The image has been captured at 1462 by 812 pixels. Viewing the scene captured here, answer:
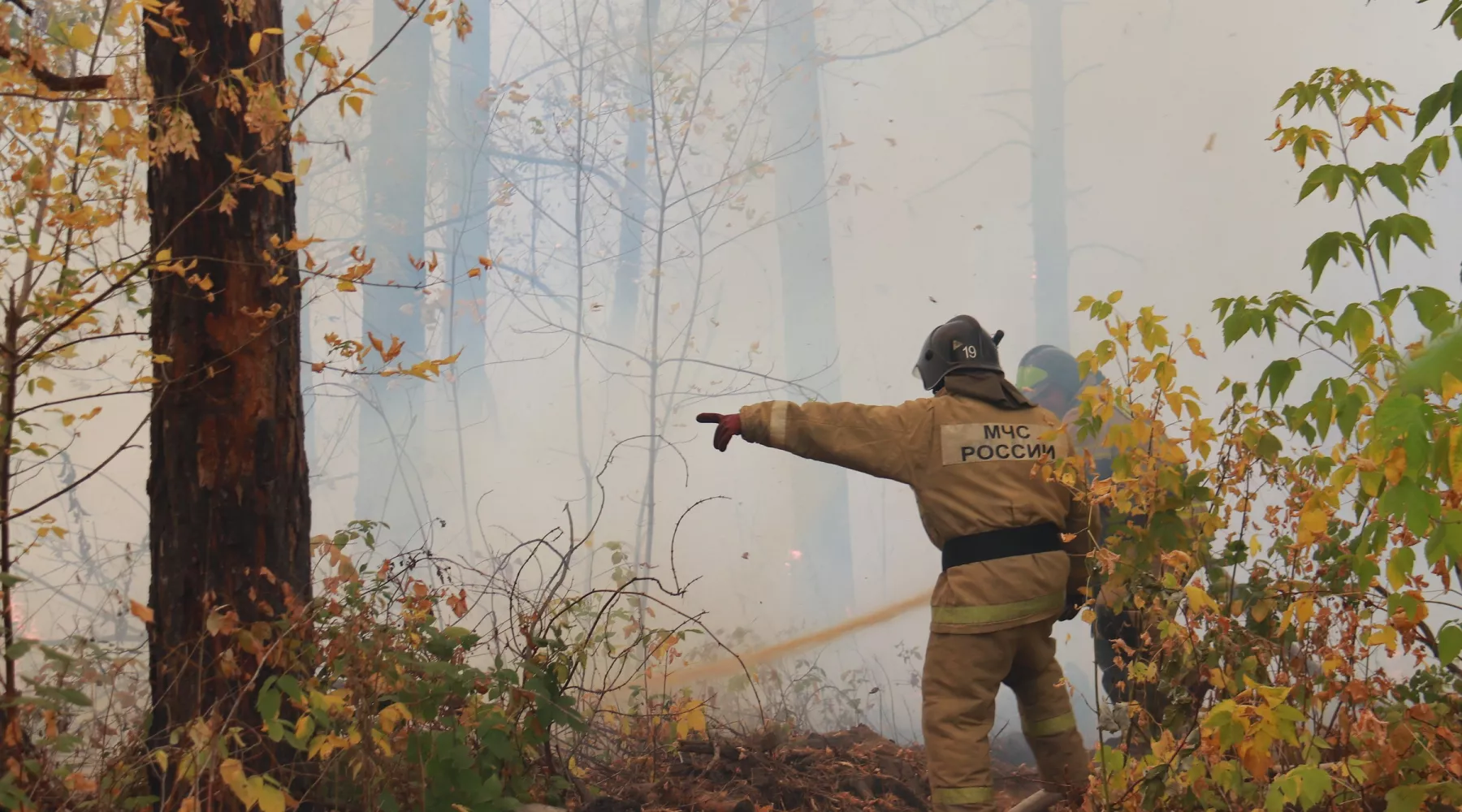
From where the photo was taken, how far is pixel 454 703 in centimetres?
263

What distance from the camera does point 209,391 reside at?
7.95 ft

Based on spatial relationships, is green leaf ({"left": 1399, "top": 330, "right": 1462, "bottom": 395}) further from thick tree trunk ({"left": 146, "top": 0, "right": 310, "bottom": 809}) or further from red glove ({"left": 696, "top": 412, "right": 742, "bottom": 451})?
thick tree trunk ({"left": 146, "top": 0, "right": 310, "bottom": 809})

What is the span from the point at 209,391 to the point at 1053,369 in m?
3.35

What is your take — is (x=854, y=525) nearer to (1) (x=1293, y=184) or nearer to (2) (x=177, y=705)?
(1) (x=1293, y=184)

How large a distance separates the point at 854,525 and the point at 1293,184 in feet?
9.47

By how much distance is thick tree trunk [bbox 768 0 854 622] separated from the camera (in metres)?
5.16

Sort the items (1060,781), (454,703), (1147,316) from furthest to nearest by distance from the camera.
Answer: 1. (1060,781)
2. (454,703)
3. (1147,316)

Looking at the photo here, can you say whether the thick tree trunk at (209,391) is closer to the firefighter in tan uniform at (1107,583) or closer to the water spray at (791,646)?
the firefighter in tan uniform at (1107,583)

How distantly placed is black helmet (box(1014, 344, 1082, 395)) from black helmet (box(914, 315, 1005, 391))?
117 centimetres

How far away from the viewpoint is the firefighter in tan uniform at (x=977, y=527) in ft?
9.39

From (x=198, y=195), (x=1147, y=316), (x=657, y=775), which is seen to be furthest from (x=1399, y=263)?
(x=198, y=195)

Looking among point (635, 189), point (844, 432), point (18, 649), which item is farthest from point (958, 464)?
point (635, 189)

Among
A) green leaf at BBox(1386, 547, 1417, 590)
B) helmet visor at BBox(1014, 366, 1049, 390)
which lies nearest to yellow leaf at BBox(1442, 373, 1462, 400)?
green leaf at BBox(1386, 547, 1417, 590)

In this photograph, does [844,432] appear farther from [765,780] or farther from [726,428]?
[765,780]
